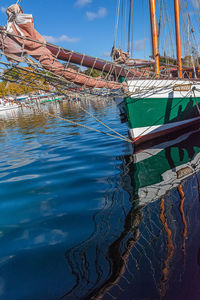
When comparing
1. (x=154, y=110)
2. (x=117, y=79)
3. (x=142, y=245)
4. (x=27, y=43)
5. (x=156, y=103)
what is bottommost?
(x=142, y=245)

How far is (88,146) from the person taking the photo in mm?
9242

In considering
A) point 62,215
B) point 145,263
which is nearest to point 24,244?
point 62,215

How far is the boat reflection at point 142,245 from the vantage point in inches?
81.6

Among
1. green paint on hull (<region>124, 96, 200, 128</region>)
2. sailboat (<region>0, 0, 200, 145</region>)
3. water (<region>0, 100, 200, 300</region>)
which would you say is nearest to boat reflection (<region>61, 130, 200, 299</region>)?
water (<region>0, 100, 200, 300</region>)

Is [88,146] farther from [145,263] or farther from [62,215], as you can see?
[145,263]

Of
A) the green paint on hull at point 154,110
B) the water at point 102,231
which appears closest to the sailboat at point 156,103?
the green paint on hull at point 154,110

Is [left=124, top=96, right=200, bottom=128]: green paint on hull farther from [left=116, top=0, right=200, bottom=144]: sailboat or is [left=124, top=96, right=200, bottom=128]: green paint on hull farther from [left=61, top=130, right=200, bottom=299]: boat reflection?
[left=61, top=130, right=200, bottom=299]: boat reflection

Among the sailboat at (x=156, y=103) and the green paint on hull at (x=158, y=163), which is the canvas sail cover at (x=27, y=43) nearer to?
the sailboat at (x=156, y=103)

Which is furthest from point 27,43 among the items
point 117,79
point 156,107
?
point 156,107

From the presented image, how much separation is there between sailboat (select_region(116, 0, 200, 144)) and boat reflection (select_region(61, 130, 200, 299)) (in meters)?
4.00

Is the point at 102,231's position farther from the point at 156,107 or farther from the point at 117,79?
the point at 156,107

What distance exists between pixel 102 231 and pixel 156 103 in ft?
22.2

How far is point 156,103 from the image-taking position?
8625mm

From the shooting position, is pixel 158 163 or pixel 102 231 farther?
pixel 158 163
